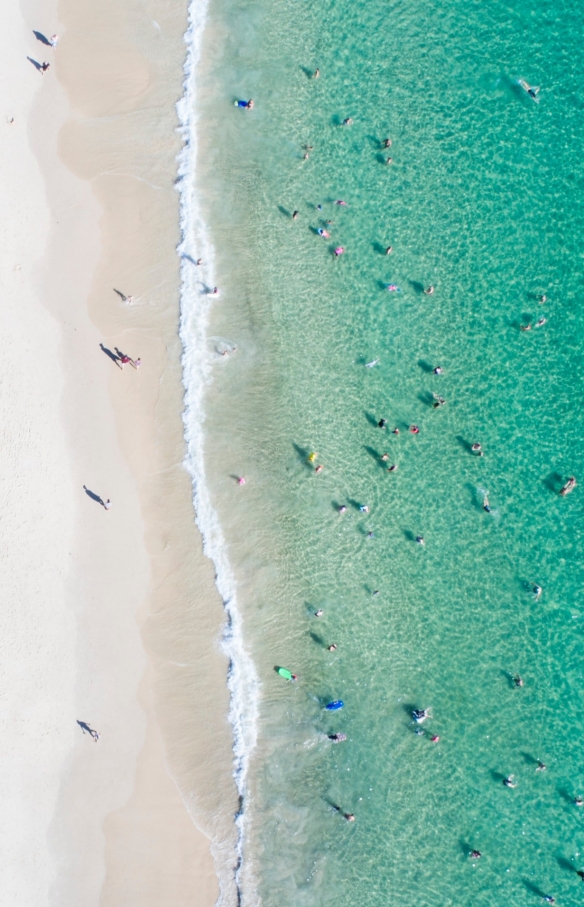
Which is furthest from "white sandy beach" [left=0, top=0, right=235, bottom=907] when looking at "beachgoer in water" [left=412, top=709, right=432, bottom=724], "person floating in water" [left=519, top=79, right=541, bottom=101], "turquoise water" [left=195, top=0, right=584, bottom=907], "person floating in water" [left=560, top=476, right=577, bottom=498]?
"person floating in water" [left=560, top=476, right=577, bottom=498]

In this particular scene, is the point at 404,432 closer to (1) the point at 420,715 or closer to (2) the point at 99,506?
(1) the point at 420,715

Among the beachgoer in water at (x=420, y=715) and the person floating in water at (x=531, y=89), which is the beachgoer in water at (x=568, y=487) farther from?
the person floating in water at (x=531, y=89)

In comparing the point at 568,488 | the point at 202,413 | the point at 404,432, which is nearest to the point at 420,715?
the point at 568,488

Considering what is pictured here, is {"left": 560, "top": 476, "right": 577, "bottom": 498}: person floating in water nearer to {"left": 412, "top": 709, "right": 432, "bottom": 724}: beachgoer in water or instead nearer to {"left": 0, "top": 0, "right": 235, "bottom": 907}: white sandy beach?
{"left": 412, "top": 709, "right": 432, "bottom": 724}: beachgoer in water

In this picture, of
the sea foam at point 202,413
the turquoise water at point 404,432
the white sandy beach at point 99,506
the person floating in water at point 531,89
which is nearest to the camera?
the white sandy beach at point 99,506

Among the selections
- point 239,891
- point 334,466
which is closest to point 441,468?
point 334,466

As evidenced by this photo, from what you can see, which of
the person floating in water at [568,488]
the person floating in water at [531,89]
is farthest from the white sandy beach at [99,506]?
the person floating in water at [568,488]
